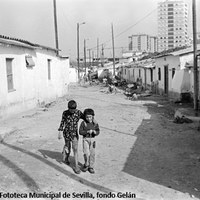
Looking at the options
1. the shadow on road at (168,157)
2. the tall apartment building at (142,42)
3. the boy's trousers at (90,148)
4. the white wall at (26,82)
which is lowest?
the shadow on road at (168,157)

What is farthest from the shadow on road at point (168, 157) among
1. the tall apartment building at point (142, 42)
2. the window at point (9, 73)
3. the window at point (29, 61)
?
the tall apartment building at point (142, 42)

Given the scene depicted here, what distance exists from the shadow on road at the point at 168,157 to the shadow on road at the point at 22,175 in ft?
5.87

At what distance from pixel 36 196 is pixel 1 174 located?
1.20 m

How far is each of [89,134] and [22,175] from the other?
4.51 ft

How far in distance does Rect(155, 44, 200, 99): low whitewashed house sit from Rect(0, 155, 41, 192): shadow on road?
13.1m

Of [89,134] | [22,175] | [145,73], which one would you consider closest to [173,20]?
[145,73]

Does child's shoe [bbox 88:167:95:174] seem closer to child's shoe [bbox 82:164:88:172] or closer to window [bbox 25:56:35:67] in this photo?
child's shoe [bbox 82:164:88:172]

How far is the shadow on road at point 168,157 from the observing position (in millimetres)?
5418

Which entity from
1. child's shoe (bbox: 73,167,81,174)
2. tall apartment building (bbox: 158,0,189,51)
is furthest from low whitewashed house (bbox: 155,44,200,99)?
tall apartment building (bbox: 158,0,189,51)

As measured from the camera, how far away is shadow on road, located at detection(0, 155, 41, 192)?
491 centimetres

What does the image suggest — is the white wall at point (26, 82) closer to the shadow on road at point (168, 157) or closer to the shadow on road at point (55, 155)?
the shadow on road at point (55, 155)

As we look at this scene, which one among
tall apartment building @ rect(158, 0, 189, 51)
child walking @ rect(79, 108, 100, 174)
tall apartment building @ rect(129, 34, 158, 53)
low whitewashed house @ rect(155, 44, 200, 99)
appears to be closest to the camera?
child walking @ rect(79, 108, 100, 174)

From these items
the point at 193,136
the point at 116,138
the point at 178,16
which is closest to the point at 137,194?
the point at 116,138

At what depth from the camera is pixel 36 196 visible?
4605 mm
